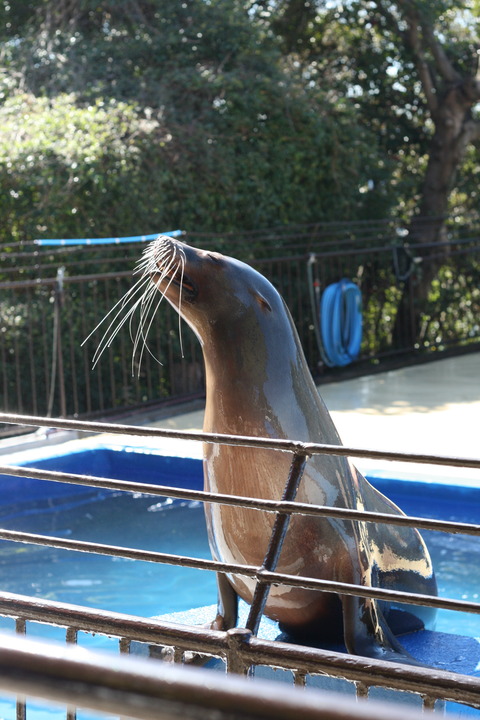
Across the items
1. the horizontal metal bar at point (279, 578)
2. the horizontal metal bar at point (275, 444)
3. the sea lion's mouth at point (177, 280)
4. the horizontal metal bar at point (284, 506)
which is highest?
the sea lion's mouth at point (177, 280)

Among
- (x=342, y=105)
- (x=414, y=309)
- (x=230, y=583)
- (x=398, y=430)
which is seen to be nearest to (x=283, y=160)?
(x=342, y=105)

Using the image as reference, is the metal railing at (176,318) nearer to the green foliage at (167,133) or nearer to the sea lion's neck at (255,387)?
the green foliage at (167,133)

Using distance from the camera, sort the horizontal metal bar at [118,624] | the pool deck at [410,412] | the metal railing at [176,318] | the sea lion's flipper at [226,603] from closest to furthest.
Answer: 1. the horizontal metal bar at [118,624]
2. the sea lion's flipper at [226,603]
3. the pool deck at [410,412]
4. the metal railing at [176,318]

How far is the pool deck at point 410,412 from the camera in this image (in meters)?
6.16

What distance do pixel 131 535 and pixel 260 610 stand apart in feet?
Answer: 11.1

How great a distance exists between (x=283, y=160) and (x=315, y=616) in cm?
723

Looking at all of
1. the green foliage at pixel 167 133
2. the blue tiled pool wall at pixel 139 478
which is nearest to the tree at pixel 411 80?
the green foliage at pixel 167 133

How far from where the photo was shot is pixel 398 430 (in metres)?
6.70

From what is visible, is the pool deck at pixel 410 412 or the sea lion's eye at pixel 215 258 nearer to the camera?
the sea lion's eye at pixel 215 258

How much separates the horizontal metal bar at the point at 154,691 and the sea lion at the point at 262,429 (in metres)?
2.00

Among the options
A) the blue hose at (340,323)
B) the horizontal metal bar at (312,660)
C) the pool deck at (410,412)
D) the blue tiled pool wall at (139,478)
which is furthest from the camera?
the blue hose at (340,323)

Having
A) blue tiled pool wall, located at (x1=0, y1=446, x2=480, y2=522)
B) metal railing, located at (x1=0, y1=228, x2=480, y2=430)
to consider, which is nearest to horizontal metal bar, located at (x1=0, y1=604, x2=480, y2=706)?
blue tiled pool wall, located at (x1=0, y1=446, x2=480, y2=522)

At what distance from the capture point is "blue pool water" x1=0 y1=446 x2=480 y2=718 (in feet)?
14.7

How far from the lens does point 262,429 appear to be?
8.72ft
